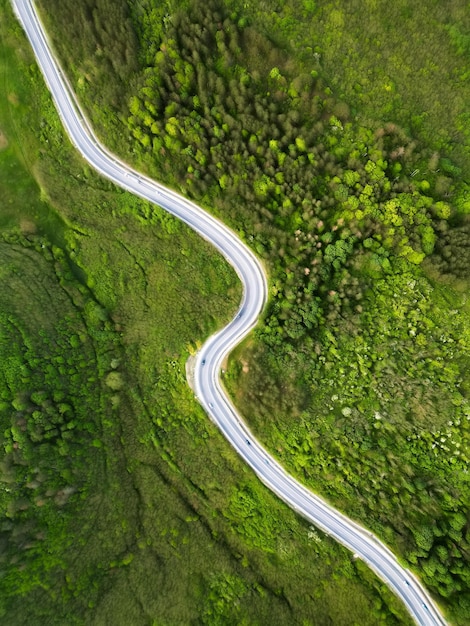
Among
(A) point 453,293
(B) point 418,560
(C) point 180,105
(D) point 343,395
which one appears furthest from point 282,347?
(C) point 180,105

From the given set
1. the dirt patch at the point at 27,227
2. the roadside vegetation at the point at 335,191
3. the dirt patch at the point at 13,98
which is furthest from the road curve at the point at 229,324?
the dirt patch at the point at 27,227

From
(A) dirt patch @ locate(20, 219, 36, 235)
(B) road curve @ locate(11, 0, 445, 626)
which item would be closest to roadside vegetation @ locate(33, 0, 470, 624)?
(B) road curve @ locate(11, 0, 445, 626)

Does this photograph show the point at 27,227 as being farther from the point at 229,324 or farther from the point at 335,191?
the point at 335,191

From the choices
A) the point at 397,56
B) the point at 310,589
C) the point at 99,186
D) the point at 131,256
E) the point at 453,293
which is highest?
the point at 397,56

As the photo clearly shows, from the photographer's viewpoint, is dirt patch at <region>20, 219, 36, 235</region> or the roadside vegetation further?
dirt patch at <region>20, 219, 36, 235</region>

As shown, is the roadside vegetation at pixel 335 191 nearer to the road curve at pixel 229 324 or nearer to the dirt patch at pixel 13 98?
the road curve at pixel 229 324

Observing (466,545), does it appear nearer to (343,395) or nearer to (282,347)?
(343,395)

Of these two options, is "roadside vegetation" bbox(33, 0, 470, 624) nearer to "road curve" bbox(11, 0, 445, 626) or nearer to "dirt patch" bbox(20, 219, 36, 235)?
"road curve" bbox(11, 0, 445, 626)

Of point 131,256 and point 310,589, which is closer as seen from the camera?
point 310,589
